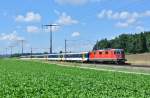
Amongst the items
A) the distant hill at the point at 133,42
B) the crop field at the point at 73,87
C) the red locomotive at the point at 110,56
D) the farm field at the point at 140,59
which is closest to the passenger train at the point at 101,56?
the red locomotive at the point at 110,56

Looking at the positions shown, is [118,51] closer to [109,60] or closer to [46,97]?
[109,60]

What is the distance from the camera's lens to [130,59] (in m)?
98.7

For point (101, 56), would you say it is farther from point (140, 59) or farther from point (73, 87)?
point (73, 87)

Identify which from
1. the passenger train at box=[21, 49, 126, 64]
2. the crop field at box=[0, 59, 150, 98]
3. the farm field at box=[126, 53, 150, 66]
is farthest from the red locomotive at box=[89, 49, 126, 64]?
the crop field at box=[0, 59, 150, 98]

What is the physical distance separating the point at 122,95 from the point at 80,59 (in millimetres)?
91582

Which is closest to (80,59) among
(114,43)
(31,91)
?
(114,43)

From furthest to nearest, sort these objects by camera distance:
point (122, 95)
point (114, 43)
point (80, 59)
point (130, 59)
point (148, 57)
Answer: point (114, 43), point (80, 59), point (130, 59), point (148, 57), point (122, 95)

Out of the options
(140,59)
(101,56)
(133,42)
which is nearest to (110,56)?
(140,59)

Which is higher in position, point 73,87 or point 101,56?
point 101,56

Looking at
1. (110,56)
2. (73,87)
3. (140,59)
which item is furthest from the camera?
(110,56)

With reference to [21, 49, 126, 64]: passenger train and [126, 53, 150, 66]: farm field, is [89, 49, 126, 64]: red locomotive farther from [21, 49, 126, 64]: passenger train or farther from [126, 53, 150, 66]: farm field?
[126, 53, 150, 66]: farm field

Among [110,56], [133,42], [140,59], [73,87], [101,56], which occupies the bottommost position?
[73,87]

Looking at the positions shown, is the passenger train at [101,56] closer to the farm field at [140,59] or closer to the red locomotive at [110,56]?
the red locomotive at [110,56]

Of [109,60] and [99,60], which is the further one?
[99,60]
